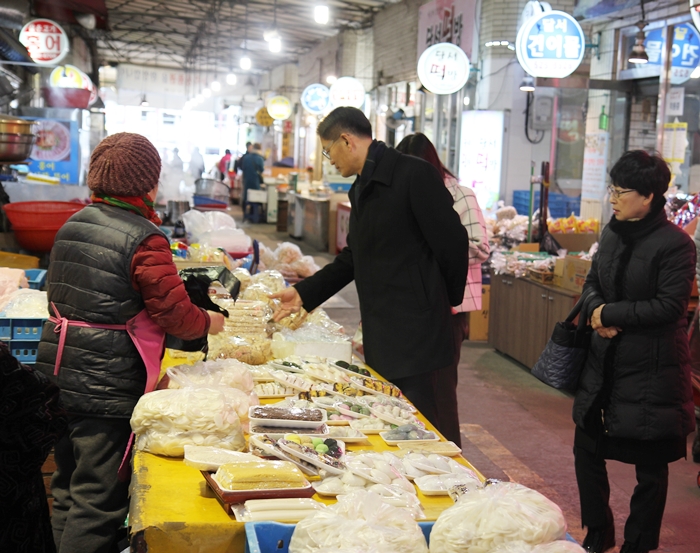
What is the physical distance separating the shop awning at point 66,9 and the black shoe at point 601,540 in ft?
51.7

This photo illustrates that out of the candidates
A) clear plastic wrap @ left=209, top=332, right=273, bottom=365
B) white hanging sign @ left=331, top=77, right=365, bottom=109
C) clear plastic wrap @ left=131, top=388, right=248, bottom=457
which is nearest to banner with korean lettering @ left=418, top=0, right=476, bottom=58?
white hanging sign @ left=331, top=77, right=365, bottom=109

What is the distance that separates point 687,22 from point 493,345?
16.6ft

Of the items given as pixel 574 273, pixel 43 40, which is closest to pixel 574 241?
pixel 574 273

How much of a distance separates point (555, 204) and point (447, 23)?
436 cm

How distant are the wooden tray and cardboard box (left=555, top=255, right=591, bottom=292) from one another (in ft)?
17.6

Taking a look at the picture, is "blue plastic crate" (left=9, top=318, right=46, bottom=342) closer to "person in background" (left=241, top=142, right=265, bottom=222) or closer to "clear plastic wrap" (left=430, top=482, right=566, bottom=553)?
"clear plastic wrap" (left=430, top=482, right=566, bottom=553)

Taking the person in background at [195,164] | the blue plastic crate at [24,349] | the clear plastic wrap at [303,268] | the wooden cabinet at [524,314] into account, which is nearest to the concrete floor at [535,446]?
the wooden cabinet at [524,314]

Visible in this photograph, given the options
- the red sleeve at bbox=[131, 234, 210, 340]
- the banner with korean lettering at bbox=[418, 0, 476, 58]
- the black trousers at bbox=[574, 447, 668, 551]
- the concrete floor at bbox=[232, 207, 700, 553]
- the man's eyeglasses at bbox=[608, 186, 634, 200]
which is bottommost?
the concrete floor at bbox=[232, 207, 700, 553]

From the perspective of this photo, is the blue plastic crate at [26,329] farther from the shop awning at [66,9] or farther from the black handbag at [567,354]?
the shop awning at [66,9]

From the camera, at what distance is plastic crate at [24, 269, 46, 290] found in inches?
201

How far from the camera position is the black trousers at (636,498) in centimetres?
379

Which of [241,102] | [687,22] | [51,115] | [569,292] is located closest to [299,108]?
[241,102]

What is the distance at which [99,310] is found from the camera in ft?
10.0

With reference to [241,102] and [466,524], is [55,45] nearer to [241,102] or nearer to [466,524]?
[466,524]
